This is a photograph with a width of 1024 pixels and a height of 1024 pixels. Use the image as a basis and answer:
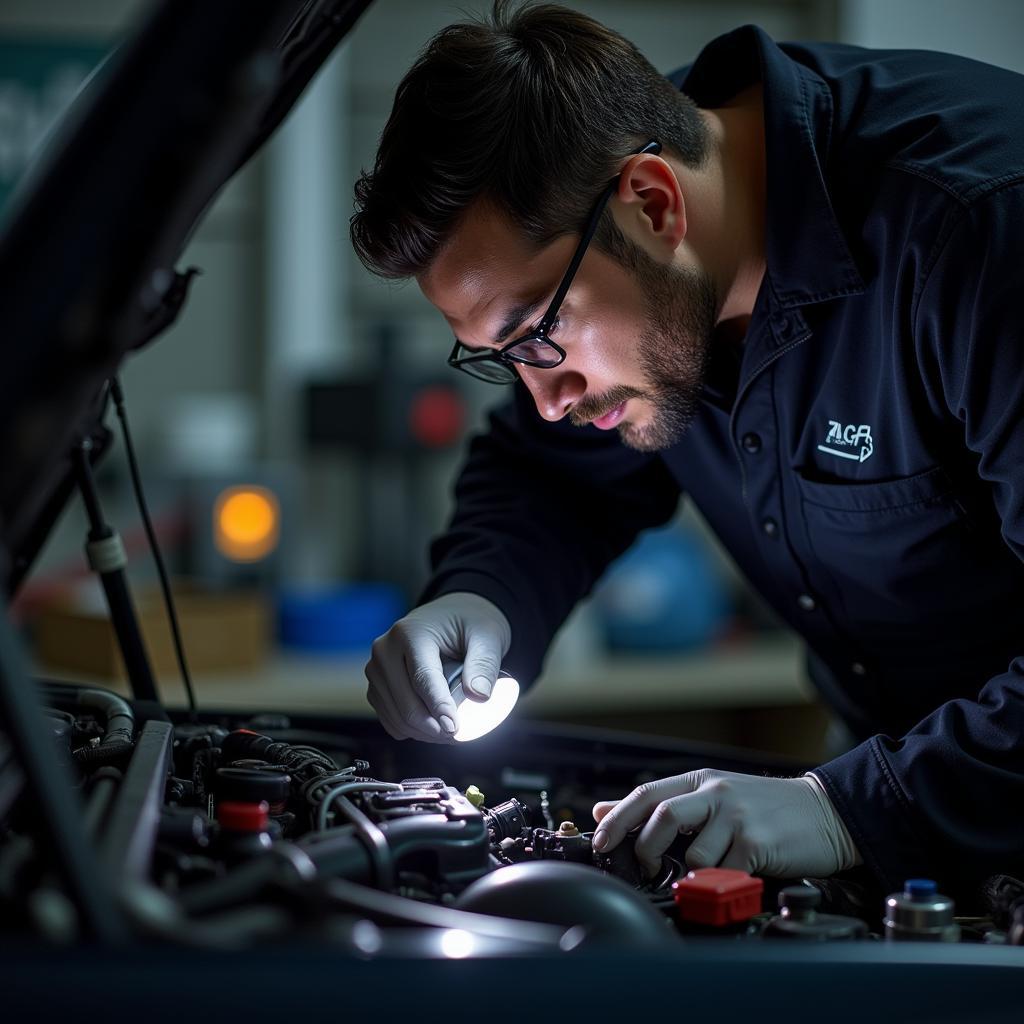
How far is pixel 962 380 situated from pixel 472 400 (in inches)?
93.9

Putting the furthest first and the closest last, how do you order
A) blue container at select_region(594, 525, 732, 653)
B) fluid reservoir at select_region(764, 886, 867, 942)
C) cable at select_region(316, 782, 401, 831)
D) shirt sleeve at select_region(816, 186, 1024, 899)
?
blue container at select_region(594, 525, 732, 653), shirt sleeve at select_region(816, 186, 1024, 899), cable at select_region(316, 782, 401, 831), fluid reservoir at select_region(764, 886, 867, 942)

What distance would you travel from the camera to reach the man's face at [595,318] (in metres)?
1.19

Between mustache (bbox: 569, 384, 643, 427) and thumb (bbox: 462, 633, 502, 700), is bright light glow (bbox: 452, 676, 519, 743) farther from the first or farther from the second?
mustache (bbox: 569, 384, 643, 427)

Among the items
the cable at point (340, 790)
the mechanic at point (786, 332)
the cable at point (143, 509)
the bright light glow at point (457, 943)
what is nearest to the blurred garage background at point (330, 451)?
the cable at point (143, 509)

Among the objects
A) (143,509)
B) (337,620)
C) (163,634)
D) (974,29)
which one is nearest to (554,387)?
(143,509)

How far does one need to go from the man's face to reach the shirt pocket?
0.60 ft

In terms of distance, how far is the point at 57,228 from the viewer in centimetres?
60

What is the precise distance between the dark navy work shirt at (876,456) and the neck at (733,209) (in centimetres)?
7

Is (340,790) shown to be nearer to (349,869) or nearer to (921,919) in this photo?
(349,869)

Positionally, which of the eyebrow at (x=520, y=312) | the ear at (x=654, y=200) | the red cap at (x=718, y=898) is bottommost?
the red cap at (x=718, y=898)

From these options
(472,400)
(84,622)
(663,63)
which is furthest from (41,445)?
(663,63)

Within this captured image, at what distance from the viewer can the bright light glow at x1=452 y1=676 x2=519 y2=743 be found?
1.17 metres

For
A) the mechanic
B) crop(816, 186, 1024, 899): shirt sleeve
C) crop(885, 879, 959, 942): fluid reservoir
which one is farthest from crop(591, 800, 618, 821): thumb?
crop(885, 879, 959, 942): fluid reservoir

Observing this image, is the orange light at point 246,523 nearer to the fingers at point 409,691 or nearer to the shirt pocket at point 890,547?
the fingers at point 409,691
